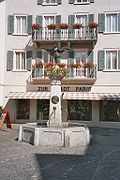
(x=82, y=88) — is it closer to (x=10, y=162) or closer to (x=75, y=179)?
(x=10, y=162)

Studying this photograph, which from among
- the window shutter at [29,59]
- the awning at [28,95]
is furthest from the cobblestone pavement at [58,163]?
the window shutter at [29,59]

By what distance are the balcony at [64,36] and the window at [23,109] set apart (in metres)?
4.91

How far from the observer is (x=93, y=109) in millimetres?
25234

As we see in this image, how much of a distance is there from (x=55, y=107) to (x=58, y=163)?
17.2 feet

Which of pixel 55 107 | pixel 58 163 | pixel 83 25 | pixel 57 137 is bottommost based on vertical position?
pixel 58 163

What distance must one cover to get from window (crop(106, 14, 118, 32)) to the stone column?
11.9 m

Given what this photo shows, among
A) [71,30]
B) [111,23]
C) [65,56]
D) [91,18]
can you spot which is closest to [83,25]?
[91,18]

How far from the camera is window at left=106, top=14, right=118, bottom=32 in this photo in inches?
992

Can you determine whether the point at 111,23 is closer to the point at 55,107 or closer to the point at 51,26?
the point at 51,26

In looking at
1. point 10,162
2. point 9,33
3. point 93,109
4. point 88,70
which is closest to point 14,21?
point 9,33

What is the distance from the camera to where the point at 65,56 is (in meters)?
25.7

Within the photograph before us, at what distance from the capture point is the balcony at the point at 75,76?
24609 millimetres

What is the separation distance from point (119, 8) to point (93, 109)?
27.9 ft

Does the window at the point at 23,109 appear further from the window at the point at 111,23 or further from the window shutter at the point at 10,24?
the window at the point at 111,23
